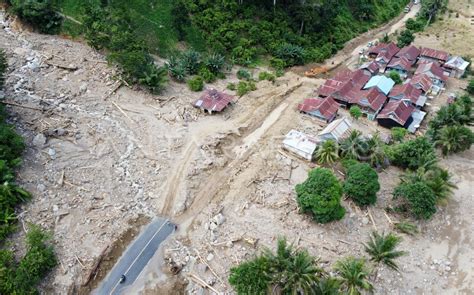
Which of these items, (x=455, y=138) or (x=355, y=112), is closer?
(x=455, y=138)

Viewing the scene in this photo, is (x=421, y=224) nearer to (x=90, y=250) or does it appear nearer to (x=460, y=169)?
(x=460, y=169)

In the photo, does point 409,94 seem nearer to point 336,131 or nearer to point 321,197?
point 336,131

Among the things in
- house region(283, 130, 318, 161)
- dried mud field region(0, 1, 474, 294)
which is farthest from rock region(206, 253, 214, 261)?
house region(283, 130, 318, 161)

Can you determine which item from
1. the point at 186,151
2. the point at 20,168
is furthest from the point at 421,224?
the point at 20,168

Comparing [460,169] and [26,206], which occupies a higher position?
[26,206]

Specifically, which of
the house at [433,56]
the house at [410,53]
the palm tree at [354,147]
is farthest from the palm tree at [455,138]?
the house at [433,56]

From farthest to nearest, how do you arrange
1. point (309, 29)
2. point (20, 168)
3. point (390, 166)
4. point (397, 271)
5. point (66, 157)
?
point (309, 29)
point (390, 166)
point (66, 157)
point (20, 168)
point (397, 271)

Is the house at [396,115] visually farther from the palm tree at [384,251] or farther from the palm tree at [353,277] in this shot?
the palm tree at [353,277]

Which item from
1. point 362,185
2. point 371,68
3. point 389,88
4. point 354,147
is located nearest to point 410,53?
point 371,68
